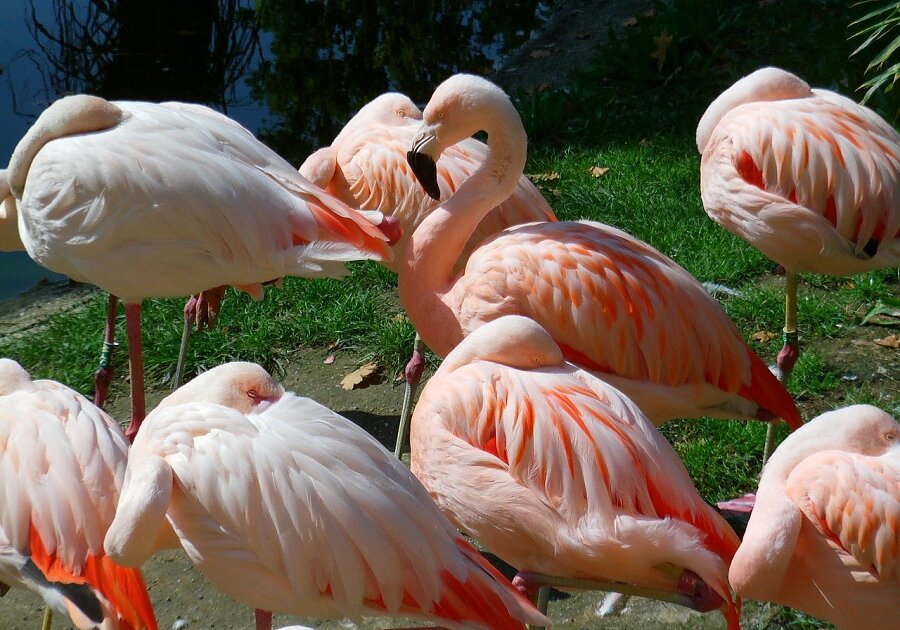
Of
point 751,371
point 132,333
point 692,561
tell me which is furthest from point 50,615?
point 751,371

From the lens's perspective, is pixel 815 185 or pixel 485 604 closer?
pixel 485 604

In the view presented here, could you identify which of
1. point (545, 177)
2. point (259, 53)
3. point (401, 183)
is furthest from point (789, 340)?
point (259, 53)

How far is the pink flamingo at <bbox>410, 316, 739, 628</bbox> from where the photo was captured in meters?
2.66

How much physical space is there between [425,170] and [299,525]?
1795mm

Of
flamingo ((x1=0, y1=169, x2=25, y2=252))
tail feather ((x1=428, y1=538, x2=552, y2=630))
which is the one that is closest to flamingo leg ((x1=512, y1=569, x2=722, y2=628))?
tail feather ((x1=428, y1=538, x2=552, y2=630))

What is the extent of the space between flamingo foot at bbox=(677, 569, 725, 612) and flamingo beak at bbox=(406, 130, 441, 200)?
183 centimetres

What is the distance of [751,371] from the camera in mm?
3531

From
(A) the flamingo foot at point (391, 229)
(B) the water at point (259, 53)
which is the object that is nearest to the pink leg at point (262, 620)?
(A) the flamingo foot at point (391, 229)

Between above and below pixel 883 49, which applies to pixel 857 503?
below

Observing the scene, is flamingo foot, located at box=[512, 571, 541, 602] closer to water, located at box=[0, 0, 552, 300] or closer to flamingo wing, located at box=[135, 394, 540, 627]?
flamingo wing, located at box=[135, 394, 540, 627]

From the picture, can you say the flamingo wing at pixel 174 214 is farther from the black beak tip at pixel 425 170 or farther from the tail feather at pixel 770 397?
the tail feather at pixel 770 397

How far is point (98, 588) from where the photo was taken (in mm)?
2572

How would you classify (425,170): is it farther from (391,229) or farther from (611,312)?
(611,312)

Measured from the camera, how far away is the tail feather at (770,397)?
137 inches
